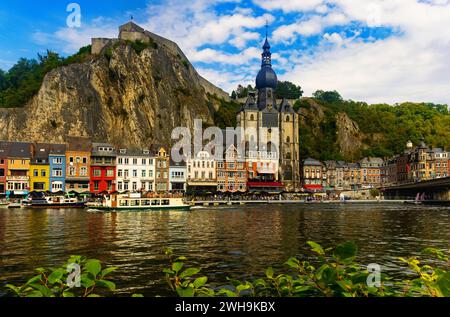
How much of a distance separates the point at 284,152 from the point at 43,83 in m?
77.5

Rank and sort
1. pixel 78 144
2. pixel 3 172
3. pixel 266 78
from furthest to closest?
1. pixel 266 78
2. pixel 78 144
3. pixel 3 172

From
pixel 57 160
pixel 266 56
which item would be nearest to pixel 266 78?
pixel 266 56

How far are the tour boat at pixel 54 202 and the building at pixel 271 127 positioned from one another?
66307 mm

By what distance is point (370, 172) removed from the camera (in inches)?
5768

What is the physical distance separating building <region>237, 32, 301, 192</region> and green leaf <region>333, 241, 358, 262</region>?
125912 mm

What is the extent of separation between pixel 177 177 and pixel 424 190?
75219 millimetres

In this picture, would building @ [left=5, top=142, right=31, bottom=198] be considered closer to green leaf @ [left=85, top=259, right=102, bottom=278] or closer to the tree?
green leaf @ [left=85, top=259, right=102, bottom=278]

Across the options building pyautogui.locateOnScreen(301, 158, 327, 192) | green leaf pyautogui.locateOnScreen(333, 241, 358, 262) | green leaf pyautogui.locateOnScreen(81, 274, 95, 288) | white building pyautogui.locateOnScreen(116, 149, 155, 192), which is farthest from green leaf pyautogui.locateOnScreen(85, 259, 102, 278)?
building pyautogui.locateOnScreen(301, 158, 327, 192)

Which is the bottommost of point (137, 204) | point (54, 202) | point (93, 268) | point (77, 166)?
point (137, 204)

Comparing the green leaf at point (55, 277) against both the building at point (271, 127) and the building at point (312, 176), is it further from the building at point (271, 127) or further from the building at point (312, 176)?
the building at point (312, 176)

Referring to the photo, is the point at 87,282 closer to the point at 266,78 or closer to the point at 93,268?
the point at 93,268

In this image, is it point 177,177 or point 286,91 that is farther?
point 286,91

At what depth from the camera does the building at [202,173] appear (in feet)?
333

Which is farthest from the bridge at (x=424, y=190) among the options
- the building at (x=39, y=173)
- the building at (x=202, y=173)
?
the building at (x=39, y=173)
